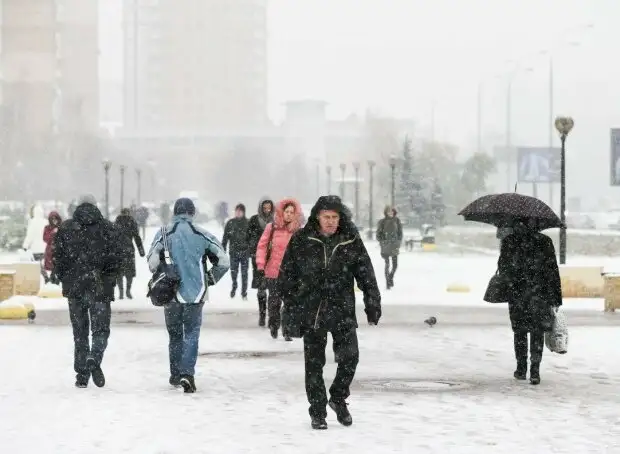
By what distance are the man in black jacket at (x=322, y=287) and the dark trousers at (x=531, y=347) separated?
12.2 ft

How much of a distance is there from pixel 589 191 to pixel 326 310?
16724 cm

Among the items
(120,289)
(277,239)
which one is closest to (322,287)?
(277,239)

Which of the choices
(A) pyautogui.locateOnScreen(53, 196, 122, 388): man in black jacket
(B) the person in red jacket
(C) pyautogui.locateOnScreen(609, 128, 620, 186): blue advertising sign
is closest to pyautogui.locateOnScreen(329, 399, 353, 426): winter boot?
(A) pyautogui.locateOnScreen(53, 196, 122, 388): man in black jacket

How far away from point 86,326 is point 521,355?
14.1 ft

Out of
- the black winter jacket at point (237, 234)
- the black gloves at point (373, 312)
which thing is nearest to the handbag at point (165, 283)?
the black gloves at point (373, 312)

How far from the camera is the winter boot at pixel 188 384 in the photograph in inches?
521

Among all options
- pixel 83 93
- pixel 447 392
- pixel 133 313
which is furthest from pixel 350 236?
pixel 83 93

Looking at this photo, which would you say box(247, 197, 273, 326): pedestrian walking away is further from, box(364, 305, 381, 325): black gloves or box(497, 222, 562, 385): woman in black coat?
box(364, 305, 381, 325): black gloves

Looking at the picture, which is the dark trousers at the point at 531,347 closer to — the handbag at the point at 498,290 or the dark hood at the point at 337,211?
the handbag at the point at 498,290

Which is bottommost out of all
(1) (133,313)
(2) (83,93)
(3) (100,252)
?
(1) (133,313)

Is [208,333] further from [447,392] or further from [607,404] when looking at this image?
[607,404]

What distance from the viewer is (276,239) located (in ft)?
59.1

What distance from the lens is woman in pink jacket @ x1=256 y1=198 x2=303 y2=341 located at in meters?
17.8

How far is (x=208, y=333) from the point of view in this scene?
66.3 ft
